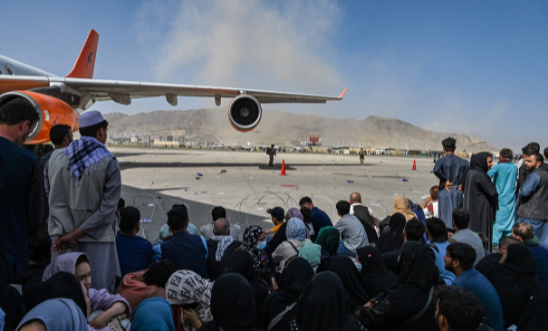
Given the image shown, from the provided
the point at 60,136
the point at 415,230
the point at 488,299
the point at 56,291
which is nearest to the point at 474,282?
the point at 488,299

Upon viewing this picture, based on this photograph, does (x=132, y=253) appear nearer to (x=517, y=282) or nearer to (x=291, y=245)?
(x=291, y=245)

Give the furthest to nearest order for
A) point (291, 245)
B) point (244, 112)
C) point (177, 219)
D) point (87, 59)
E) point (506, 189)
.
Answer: point (87, 59)
point (244, 112)
point (506, 189)
point (177, 219)
point (291, 245)

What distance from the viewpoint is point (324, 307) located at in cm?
194

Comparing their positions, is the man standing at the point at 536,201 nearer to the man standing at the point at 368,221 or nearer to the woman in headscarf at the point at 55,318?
the man standing at the point at 368,221

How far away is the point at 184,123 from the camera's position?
161m

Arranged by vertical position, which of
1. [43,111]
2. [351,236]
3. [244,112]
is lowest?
[351,236]

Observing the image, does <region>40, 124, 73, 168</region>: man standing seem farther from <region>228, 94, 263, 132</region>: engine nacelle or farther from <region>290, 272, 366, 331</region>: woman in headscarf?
<region>228, 94, 263, 132</region>: engine nacelle

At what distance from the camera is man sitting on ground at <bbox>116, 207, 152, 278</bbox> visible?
9.52 feet

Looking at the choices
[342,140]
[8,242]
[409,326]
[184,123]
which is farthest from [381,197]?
[184,123]

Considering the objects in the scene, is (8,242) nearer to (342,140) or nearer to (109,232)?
(109,232)

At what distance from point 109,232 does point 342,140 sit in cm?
14971

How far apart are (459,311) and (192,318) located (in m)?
1.54

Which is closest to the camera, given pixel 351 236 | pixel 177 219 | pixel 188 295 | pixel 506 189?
pixel 188 295

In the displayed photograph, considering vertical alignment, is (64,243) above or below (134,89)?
below
